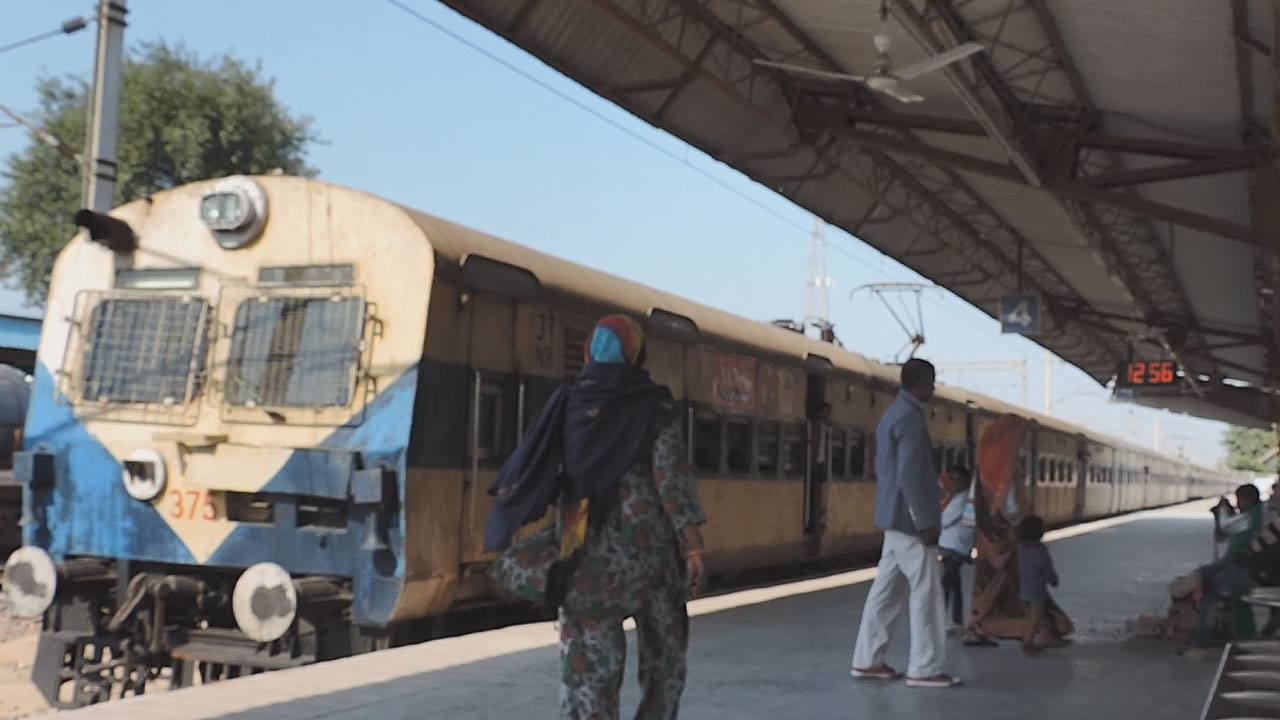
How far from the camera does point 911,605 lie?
738 centimetres

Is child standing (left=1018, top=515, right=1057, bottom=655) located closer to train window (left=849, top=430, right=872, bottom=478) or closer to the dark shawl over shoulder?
the dark shawl over shoulder

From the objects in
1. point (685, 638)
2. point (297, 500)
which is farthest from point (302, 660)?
point (685, 638)

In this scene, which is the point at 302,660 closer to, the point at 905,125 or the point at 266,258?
the point at 266,258

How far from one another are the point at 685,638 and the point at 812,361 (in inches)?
402

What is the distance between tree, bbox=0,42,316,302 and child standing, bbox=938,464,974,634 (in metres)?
28.2

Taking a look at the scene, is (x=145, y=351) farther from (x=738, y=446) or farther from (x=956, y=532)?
(x=956, y=532)

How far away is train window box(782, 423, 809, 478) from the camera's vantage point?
14.0 m

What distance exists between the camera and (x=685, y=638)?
192 inches

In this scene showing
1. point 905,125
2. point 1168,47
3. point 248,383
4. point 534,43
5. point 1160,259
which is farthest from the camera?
point 1160,259

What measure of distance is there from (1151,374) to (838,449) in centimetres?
1344

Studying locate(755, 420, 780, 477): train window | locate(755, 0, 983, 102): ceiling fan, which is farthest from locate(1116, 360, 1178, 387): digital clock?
locate(755, 0, 983, 102): ceiling fan

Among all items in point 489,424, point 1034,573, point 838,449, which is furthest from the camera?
point 838,449

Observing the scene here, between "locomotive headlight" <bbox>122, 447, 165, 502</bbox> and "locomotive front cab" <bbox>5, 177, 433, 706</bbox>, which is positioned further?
"locomotive headlight" <bbox>122, 447, 165, 502</bbox>

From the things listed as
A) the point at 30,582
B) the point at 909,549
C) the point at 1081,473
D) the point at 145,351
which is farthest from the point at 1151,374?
the point at 30,582
